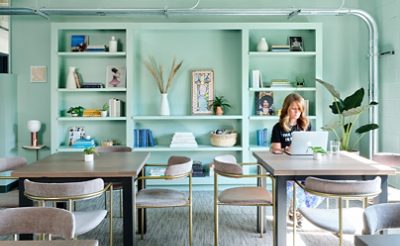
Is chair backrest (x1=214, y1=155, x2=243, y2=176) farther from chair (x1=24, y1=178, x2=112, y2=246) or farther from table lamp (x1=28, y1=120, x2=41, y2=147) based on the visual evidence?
table lamp (x1=28, y1=120, x2=41, y2=147)

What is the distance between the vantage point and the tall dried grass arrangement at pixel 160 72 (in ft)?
18.9

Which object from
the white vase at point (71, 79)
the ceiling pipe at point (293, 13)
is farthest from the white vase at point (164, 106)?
the white vase at point (71, 79)

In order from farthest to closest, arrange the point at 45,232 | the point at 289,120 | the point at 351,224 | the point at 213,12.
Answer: the point at 213,12 → the point at 289,120 → the point at 351,224 → the point at 45,232

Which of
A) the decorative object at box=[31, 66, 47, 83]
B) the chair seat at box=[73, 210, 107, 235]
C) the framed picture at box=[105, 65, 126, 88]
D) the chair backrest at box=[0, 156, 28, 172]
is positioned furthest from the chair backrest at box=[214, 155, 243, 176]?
the decorative object at box=[31, 66, 47, 83]

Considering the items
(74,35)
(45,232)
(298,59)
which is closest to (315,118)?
(298,59)

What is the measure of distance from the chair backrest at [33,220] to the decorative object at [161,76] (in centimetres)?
387

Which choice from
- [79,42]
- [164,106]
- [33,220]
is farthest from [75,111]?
[33,220]

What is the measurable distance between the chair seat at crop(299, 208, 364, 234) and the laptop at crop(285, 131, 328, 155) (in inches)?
24.9

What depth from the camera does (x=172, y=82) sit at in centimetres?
593

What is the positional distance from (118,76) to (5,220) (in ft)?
13.6

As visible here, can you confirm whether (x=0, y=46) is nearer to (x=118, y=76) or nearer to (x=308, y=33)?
(x=118, y=76)

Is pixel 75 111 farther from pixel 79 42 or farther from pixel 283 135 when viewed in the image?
pixel 283 135

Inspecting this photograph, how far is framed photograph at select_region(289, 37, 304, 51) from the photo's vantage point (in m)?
5.70

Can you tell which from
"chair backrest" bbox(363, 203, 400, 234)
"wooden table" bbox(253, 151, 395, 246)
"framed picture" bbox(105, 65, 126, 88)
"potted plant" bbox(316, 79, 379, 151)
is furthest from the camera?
"framed picture" bbox(105, 65, 126, 88)
